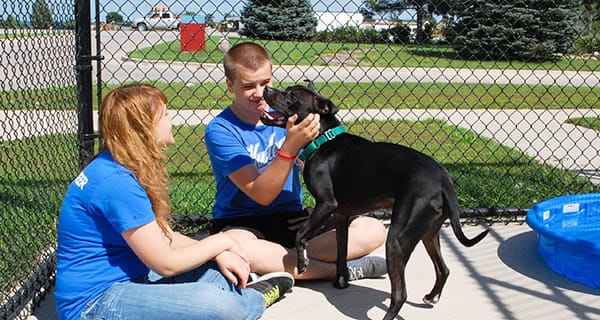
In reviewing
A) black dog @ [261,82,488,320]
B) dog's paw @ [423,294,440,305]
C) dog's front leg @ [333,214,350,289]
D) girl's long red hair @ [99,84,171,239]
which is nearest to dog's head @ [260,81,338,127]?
black dog @ [261,82,488,320]

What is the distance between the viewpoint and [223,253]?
2.96m

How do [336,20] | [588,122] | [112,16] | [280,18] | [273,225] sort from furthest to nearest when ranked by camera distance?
[280,18] < [588,122] < [336,20] < [112,16] < [273,225]

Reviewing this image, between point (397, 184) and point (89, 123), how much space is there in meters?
2.09

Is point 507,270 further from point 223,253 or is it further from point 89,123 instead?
point 89,123

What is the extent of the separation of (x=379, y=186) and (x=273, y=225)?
0.75m

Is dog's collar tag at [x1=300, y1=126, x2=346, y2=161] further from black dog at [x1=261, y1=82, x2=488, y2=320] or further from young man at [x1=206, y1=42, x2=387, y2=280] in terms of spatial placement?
young man at [x1=206, y1=42, x2=387, y2=280]

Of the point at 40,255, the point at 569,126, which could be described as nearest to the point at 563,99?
the point at 569,126

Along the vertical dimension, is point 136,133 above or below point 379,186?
above

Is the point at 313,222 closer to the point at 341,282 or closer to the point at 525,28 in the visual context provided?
the point at 341,282

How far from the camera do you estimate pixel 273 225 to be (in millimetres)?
3775

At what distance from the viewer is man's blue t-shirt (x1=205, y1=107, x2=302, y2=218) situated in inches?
142

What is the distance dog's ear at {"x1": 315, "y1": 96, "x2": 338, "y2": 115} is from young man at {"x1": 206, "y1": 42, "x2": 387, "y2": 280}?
88 millimetres

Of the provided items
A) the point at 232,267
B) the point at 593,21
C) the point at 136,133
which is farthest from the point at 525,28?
the point at 136,133

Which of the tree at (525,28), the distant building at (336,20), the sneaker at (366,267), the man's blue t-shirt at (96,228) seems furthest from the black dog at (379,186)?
the tree at (525,28)
